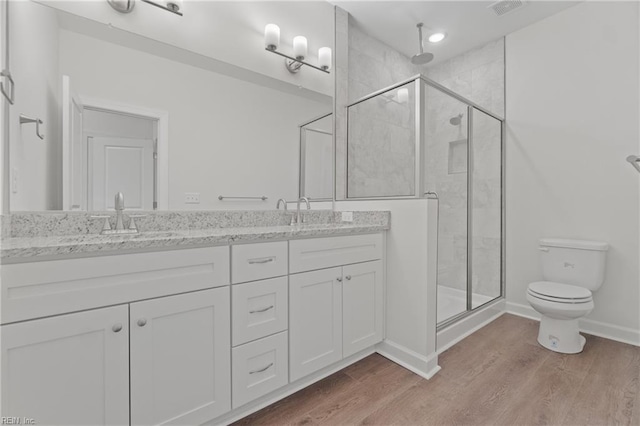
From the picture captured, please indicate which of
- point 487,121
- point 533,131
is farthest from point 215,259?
point 533,131

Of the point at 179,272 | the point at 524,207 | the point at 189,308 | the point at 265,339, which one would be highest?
the point at 524,207

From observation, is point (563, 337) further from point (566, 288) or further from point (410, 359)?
point (410, 359)

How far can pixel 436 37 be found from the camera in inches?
108

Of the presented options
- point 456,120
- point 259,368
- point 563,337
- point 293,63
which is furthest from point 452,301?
point 293,63

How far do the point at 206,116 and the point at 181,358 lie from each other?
4.18 ft

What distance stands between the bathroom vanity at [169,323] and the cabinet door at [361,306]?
2 cm

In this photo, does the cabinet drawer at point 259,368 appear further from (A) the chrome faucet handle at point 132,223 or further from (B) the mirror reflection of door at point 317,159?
(B) the mirror reflection of door at point 317,159

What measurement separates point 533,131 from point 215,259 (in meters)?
2.84

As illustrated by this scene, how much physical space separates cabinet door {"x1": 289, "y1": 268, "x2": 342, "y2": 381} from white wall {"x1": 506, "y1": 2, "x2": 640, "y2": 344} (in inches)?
78.3

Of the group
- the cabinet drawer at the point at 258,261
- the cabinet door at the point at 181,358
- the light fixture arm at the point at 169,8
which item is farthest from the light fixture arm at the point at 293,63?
the cabinet door at the point at 181,358

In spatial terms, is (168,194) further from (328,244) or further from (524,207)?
(524,207)

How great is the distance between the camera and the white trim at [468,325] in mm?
1956

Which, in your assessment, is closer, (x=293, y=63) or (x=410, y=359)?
(x=410, y=359)

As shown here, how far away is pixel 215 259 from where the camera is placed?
1188mm
